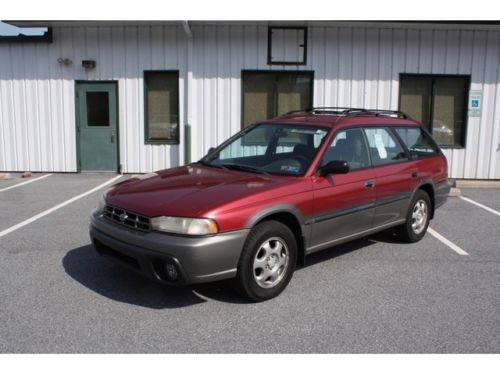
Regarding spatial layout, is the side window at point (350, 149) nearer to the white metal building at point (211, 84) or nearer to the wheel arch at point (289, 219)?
the wheel arch at point (289, 219)

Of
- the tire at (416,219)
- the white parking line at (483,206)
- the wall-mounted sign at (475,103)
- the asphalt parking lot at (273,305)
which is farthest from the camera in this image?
the wall-mounted sign at (475,103)

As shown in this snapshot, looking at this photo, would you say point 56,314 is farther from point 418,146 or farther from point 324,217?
point 418,146

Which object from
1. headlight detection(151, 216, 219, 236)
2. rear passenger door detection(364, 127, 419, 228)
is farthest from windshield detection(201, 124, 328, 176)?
headlight detection(151, 216, 219, 236)

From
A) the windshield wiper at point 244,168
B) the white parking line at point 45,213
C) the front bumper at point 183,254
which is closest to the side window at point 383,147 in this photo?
the windshield wiper at point 244,168

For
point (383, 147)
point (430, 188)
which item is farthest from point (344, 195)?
point (430, 188)

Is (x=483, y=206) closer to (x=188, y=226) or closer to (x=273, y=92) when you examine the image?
(x=273, y=92)

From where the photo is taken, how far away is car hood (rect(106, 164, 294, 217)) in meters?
4.09

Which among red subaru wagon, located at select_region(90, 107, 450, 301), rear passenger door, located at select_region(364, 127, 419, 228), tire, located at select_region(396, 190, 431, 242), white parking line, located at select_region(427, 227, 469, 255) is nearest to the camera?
red subaru wagon, located at select_region(90, 107, 450, 301)

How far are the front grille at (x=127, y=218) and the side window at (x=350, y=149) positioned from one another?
1.93 metres

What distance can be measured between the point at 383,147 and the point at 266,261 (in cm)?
235

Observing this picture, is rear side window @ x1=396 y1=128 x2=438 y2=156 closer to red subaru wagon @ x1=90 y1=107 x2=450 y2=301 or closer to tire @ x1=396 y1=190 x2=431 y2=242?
red subaru wagon @ x1=90 y1=107 x2=450 y2=301

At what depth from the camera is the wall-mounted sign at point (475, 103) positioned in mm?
11578

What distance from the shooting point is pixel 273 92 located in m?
11.5

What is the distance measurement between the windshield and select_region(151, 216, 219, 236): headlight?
1223 millimetres
